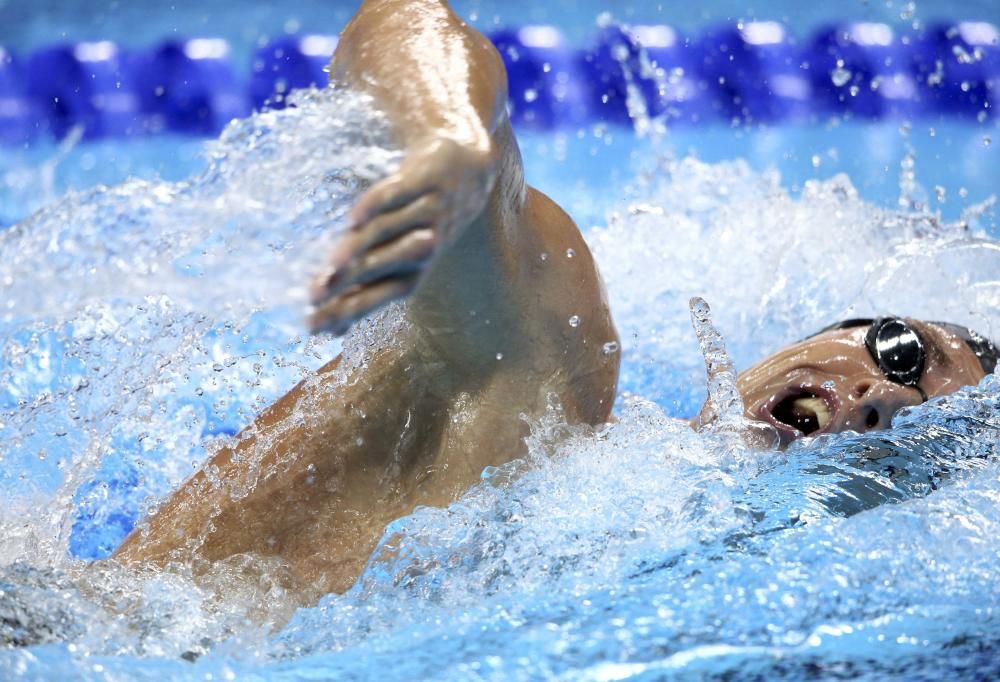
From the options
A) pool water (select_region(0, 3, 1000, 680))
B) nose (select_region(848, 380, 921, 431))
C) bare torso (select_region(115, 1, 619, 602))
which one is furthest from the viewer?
nose (select_region(848, 380, 921, 431))

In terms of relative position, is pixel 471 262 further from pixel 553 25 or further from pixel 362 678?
pixel 553 25

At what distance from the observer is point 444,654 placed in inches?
35.8

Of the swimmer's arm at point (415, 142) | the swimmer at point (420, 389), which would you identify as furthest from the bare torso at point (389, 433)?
the swimmer's arm at point (415, 142)

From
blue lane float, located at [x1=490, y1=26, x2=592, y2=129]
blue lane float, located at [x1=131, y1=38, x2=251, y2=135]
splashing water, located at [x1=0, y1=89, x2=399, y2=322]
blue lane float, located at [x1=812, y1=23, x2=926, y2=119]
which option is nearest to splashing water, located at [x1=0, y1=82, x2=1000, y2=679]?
splashing water, located at [x1=0, y1=89, x2=399, y2=322]

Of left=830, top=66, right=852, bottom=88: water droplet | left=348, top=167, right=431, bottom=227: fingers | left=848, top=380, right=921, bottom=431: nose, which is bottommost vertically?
left=848, top=380, right=921, bottom=431: nose

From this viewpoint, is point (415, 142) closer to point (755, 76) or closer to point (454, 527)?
point (454, 527)

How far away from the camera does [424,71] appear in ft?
2.58

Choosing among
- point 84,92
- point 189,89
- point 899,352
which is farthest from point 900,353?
point 84,92

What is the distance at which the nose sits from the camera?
1.38 meters

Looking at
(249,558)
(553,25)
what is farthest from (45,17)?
(249,558)

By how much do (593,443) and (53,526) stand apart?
57 centimetres

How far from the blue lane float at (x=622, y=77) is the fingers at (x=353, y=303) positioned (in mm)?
2418

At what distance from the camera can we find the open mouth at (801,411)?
139 cm

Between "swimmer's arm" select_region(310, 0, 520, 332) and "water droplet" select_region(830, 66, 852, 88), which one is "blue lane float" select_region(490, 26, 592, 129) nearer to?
"water droplet" select_region(830, 66, 852, 88)
